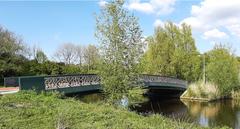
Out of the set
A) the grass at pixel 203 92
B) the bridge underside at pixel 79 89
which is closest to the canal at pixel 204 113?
the bridge underside at pixel 79 89

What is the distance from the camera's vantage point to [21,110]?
9938 mm

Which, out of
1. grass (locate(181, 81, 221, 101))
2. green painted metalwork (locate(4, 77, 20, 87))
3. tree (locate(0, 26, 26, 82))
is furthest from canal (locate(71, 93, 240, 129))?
tree (locate(0, 26, 26, 82))

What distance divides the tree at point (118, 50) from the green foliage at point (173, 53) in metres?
23.6

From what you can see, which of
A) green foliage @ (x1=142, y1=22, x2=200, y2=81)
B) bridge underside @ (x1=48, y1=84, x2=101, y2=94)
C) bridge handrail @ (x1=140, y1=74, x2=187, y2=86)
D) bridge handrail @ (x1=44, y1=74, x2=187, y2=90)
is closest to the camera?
bridge handrail @ (x1=44, y1=74, x2=187, y2=90)

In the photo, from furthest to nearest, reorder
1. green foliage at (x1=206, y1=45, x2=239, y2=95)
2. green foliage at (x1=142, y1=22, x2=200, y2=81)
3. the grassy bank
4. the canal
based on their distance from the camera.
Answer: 1. green foliage at (x1=142, y1=22, x2=200, y2=81)
2. green foliage at (x1=206, y1=45, x2=239, y2=95)
3. the canal
4. the grassy bank

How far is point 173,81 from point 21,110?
25459 millimetres

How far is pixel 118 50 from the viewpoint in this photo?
15430 millimetres

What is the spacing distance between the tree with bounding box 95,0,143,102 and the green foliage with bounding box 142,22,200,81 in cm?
2359

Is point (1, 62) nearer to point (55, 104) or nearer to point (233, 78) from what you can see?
point (55, 104)

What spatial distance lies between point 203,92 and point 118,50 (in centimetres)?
2037

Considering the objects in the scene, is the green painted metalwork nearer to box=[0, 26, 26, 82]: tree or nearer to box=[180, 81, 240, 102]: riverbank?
box=[0, 26, 26, 82]: tree

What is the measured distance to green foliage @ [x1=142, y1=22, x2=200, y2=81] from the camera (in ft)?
132

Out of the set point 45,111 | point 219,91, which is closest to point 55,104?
point 45,111

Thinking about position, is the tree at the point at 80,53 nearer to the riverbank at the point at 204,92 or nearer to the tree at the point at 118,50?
the riverbank at the point at 204,92
